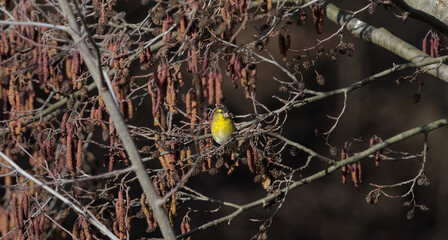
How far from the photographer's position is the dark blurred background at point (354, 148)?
327 inches

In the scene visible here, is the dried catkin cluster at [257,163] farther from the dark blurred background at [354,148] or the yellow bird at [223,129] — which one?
the dark blurred background at [354,148]

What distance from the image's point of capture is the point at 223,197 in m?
8.16

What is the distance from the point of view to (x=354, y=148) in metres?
8.45

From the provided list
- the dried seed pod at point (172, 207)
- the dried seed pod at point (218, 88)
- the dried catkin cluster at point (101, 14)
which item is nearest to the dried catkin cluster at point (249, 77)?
the dried seed pod at point (218, 88)

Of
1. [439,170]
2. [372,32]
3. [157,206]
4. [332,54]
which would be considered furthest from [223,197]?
[157,206]

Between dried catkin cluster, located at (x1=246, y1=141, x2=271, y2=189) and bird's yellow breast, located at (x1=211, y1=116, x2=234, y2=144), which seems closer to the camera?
dried catkin cluster, located at (x1=246, y1=141, x2=271, y2=189)

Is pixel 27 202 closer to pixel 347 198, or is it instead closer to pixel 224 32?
pixel 224 32

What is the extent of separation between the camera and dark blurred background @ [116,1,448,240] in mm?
8305

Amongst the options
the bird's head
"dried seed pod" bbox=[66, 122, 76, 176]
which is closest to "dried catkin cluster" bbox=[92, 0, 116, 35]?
"dried seed pod" bbox=[66, 122, 76, 176]

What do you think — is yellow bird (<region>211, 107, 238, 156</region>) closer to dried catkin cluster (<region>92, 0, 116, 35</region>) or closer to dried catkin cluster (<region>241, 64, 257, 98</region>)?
dried catkin cluster (<region>241, 64, 257, 98</region>)

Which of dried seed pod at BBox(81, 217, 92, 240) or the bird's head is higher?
the bird's head

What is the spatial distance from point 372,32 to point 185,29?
156 cm

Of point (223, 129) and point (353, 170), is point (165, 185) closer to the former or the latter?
point (223, 129)

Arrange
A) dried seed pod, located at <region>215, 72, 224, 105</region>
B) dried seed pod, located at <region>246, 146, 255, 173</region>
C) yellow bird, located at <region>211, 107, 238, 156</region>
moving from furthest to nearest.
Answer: yellow bird, located at <region>211, 107, 238, 156</region>, dried seed pod, located at <region>246, 146, 255, 173</region>, dried seed pod, located at <region>215, 72, 224, 105</region>
